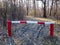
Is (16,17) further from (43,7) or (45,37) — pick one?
(43,7)

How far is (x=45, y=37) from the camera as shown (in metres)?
7.19

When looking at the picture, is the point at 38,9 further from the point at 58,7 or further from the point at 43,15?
the point at 58,7

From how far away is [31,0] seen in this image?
26.4 m

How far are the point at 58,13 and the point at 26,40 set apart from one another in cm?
1588

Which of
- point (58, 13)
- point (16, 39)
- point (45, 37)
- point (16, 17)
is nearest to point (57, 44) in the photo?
point (45, 37)

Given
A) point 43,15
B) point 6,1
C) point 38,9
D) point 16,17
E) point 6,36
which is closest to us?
point 6,36

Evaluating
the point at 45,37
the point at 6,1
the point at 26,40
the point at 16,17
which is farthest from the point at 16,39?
the point at 16,17

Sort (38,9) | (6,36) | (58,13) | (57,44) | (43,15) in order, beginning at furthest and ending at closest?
(38,9) < (43,15) < (58,13) < (6,36) < (57,44)

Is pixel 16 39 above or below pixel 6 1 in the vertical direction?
below

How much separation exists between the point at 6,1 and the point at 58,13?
12.8 m

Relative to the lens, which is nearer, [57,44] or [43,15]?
[57,44]

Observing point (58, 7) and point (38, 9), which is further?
point (38, 9)

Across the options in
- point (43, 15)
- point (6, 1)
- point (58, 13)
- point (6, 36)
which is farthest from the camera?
point (43, 15)

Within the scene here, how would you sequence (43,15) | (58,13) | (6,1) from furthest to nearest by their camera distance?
1. (43,15)
2. (58,13)
3. (6,1)
